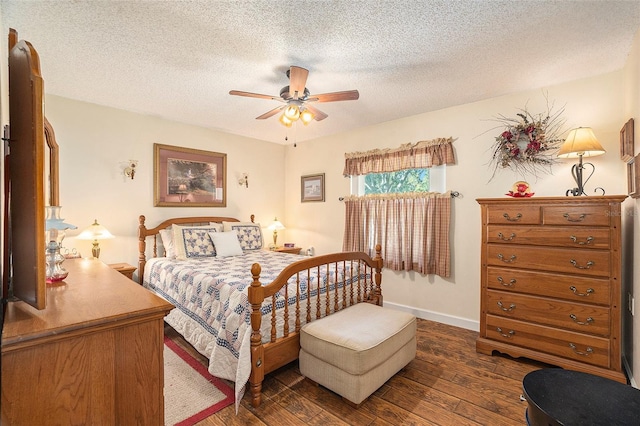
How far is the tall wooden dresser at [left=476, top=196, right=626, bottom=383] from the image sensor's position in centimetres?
226

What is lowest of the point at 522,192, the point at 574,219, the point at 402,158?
the point at 574,219

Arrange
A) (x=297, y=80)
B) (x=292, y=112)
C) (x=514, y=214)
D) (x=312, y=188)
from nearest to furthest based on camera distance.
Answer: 1. (x=297, y=80)
2. (x=292, y=112)
3. (x=514, y=214)
4. (x=312, y=188)

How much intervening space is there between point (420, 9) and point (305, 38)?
0.77 m

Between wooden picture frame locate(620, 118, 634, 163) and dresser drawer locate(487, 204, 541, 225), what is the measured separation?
68 centimetres

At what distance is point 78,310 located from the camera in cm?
101

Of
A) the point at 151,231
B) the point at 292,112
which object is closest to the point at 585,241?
the point at 292,112

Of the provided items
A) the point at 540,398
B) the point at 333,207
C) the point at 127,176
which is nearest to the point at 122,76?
the point at 127,176

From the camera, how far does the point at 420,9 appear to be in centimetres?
183

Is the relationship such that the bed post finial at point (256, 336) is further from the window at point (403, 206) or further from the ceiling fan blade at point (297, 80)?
the window at point (403, 206)

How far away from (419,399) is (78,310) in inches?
83.4

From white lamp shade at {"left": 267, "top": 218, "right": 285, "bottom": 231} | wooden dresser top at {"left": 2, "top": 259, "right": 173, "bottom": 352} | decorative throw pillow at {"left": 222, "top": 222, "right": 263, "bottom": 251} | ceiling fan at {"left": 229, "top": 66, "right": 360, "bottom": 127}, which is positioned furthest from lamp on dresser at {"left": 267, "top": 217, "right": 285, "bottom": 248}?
wooden dresser top at {"left": 2, "top": 259, "right": 173, "bottom": 352}

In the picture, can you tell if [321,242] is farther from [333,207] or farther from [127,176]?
[127,176]

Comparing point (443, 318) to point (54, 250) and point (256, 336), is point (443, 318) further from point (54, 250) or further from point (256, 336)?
point (54, 250)

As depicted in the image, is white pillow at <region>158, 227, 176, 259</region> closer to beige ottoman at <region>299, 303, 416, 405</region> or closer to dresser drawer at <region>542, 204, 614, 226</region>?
beige ottoman at <region>299, 303, 416, 405</region>
